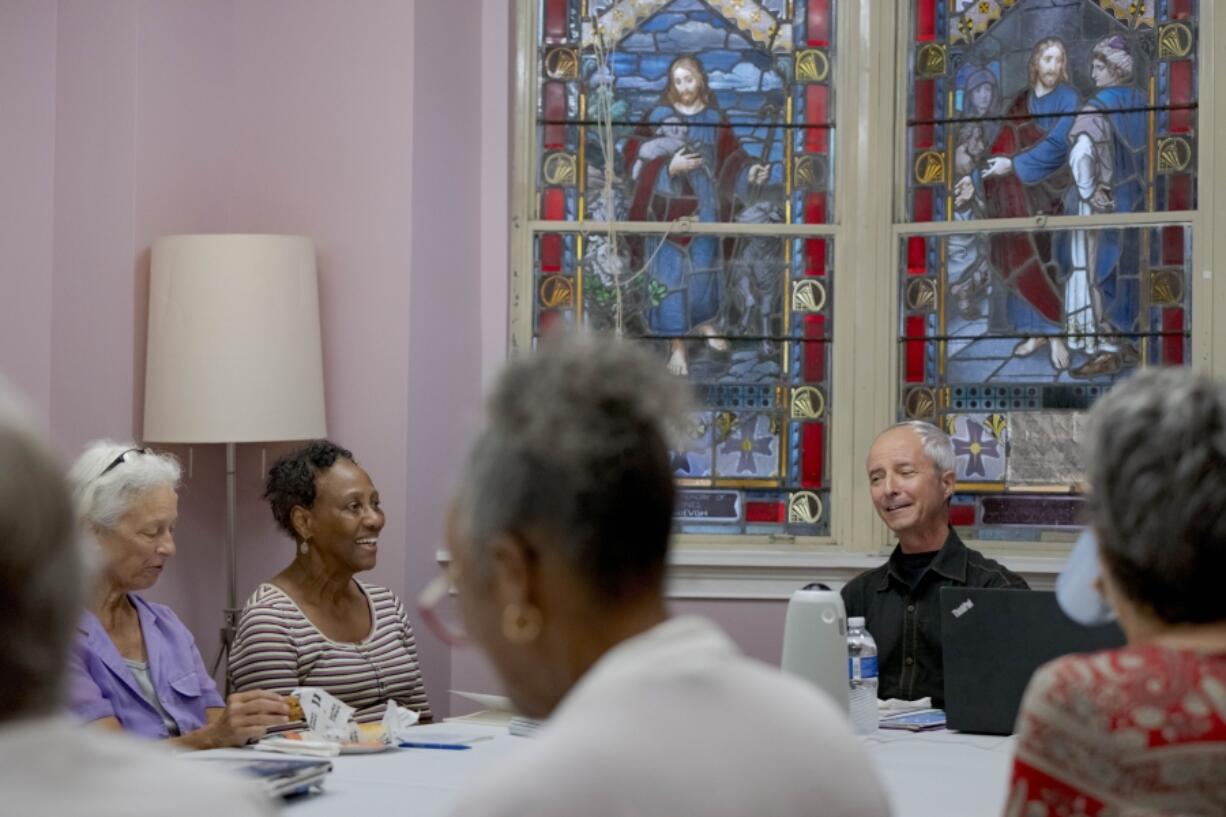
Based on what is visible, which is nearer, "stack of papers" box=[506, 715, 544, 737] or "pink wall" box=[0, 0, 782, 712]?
"stack of papers" box=[506, 715, 544, 737]

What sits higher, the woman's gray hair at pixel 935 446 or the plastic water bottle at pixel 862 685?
the woman's gray hair at pixel 935 446

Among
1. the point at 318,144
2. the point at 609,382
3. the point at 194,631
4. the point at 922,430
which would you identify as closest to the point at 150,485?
the point at 194,631

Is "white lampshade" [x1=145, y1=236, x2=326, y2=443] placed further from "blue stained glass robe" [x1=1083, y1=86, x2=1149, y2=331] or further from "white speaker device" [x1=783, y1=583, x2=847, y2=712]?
"blue stained glass robe" [x1=1083, y1=86, x2=1149, y2=331]

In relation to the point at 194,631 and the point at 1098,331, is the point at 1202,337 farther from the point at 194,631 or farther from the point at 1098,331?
the point at 194,631

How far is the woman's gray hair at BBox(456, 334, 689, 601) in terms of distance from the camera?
4.11 feet

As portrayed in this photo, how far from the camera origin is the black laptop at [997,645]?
117 inches

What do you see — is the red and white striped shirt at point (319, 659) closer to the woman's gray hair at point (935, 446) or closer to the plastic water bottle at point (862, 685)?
the plastic water bottle at point (862, 685)

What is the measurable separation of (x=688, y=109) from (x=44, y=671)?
3968 mm

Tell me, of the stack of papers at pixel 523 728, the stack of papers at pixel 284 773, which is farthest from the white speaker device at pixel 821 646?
the stack of papers at pixel 284 773

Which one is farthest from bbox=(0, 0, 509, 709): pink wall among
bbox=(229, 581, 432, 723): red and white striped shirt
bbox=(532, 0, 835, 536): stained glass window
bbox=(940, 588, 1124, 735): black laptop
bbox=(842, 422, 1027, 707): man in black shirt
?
bbox=(940, 588, 1124, 735): black laptop

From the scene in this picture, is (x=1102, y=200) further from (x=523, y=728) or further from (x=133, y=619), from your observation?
(x=133, y=619)

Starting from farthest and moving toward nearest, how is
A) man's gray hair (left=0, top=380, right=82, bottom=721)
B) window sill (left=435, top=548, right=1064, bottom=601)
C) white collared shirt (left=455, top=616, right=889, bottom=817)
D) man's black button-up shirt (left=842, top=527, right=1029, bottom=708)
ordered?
1. window sill (left=435, top=548, right=1064, bottom=601)
2. man's black button-up shirt (left=842, top=527, right=1029, bottom=708)
3. white collared shirt (left=455, top=616, right=889, bottom=817)
4. man's gray hair (left=0, top=380, right=82, bottom=721)

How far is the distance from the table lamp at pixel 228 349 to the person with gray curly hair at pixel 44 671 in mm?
3036

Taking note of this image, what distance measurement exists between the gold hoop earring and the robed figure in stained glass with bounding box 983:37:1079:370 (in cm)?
359
